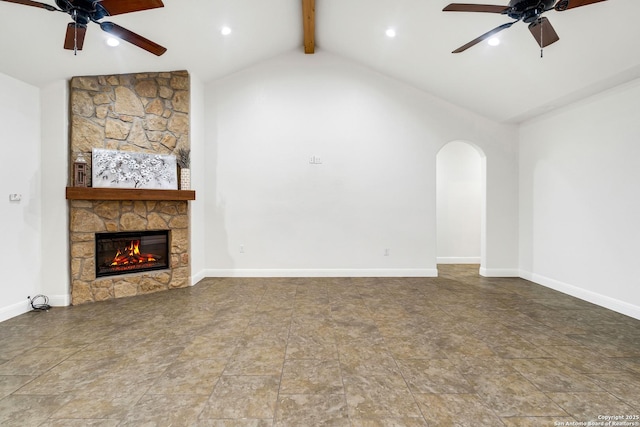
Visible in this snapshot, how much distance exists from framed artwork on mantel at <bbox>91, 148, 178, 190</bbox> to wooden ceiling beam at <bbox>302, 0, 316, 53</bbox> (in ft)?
8.64

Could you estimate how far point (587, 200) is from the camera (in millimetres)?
3596

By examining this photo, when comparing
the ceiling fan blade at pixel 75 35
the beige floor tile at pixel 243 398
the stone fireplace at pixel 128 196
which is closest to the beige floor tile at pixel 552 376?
the beige floor tile at pixel 243 398

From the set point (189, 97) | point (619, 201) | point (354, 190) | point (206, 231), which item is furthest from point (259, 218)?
point (619, 201)

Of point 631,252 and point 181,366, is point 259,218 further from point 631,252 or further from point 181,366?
point 631,252

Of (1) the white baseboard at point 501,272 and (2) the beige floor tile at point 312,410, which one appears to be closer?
(2) the beige floor tile at point 312,410

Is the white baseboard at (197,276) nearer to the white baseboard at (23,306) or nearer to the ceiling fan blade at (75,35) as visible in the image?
the white baseboard at (23,306)

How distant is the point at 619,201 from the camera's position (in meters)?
3.24

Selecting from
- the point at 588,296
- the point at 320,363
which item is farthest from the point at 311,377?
the point at 588,296

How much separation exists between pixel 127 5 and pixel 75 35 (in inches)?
24.2

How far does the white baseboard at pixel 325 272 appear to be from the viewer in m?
4.75

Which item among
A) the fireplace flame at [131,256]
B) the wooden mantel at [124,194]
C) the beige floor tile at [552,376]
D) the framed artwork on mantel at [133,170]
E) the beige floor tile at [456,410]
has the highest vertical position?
the framed artwork on mantel at [133,170]

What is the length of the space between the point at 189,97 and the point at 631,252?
19.2 ft

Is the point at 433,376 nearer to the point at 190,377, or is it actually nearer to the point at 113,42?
the point at 190,377

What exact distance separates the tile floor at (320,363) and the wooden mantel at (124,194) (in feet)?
4.32
